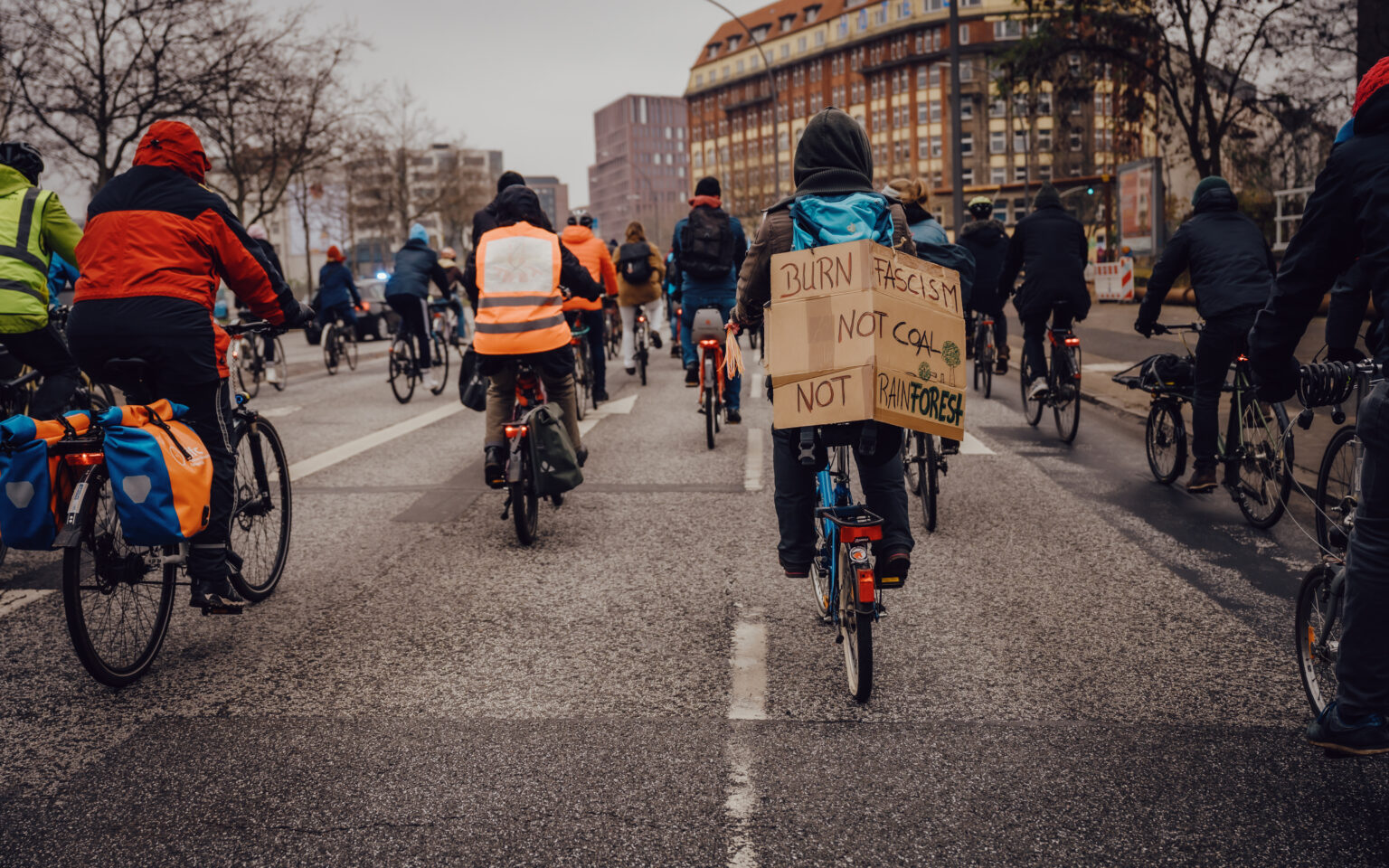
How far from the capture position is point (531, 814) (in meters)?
3.08

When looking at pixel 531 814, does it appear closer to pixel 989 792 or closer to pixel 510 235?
pixel 989 792

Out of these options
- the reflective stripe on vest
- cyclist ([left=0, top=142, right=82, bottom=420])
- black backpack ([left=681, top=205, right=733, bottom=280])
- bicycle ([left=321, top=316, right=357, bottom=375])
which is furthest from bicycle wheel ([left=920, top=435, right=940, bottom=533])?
bicycle ([left=321, top=316, right=357, bottom=375])

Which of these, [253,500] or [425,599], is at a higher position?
[253,500]

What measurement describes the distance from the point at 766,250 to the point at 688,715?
1619 millimetres

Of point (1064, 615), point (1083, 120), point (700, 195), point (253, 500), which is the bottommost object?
point (1064, 615)

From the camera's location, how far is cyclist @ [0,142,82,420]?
5816 mm

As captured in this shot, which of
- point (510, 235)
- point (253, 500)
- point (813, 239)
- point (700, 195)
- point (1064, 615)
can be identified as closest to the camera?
point (813, 239)

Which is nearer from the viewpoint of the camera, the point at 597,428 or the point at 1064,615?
the point at 1064,615

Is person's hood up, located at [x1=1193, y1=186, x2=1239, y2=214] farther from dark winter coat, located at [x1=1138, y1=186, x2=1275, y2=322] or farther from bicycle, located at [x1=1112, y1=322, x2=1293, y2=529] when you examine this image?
bicycle, located at [x1=1112, y1=322, x2=1293, y2=529]

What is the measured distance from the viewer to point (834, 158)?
401 centimetres

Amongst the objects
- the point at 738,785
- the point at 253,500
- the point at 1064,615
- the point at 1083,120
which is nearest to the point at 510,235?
the point at 253,500

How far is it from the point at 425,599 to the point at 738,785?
2.50 m

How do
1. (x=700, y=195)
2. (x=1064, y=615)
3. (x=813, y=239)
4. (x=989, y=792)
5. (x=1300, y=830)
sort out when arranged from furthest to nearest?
(x=700, y=195)
(x=1064, y=615)
(x=813, y=239)
(x=989, y=792)
(x=1300, y=830)

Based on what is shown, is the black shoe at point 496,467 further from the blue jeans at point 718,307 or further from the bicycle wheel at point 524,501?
the blue jeans at point 718,307
